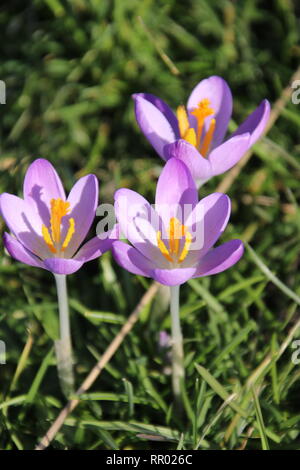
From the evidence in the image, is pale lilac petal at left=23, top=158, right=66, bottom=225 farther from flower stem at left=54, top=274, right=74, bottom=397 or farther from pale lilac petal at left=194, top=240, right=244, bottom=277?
pale lilac petal at left=194, top=240, right=244, bottom=277

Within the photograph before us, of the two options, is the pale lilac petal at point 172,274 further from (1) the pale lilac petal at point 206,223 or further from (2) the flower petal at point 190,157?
(2) the flower petal at point 190,157

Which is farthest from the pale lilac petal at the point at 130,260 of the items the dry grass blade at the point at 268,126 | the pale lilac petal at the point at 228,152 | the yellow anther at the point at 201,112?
the dry grass blade at the point at 268,126

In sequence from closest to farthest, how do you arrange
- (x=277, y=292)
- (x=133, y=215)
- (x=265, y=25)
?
(x=133, y=215), (x=277, y=292), (x=265, y=25)

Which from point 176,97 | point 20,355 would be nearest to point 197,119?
point 176,97

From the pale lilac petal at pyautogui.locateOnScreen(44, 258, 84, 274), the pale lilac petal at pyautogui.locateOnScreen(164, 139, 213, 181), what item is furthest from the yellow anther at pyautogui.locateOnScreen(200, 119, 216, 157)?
the pale lilac petal at pyautogui.locateOnScreen(44, 258, 84, 274)
